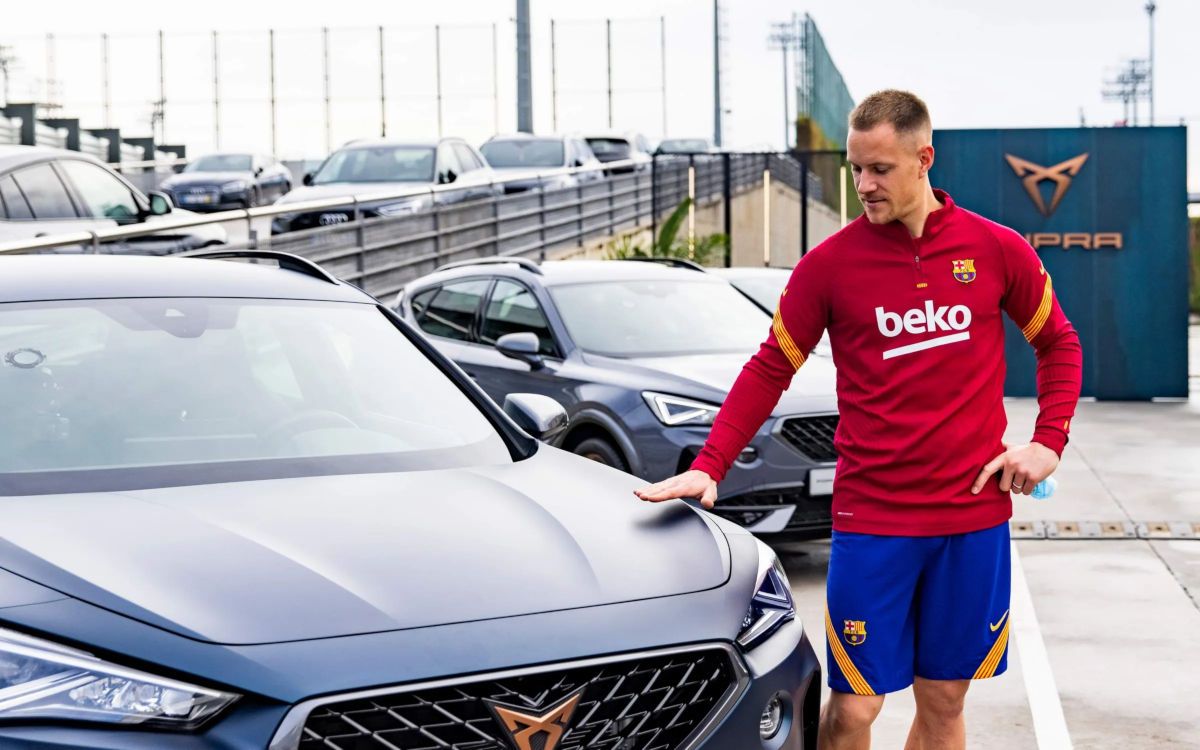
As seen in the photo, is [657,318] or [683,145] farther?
[683,145]

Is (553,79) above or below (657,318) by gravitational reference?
above

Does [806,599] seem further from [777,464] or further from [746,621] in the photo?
[746,621]

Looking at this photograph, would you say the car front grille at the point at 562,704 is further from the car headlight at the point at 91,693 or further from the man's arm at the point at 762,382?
the man's arm at the point at 762,382

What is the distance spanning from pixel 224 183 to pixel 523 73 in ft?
29.3

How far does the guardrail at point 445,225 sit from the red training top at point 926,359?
718cm

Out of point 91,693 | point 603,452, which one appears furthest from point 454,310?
point 91,693

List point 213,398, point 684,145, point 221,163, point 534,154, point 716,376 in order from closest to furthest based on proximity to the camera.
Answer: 1. point 213,398
2. point 716,376
3. point 534,154
4. point 221,163
5. point 684,145

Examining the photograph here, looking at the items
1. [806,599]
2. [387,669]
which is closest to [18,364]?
[387,669]

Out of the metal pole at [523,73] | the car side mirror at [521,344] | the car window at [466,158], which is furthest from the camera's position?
the metal pole at [523,73]

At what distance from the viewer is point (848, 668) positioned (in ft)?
11.8

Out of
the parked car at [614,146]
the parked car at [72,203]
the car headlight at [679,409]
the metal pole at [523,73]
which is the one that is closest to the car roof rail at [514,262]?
the car headlight at [679,409]

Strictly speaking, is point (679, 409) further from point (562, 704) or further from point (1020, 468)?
point (562, 704)

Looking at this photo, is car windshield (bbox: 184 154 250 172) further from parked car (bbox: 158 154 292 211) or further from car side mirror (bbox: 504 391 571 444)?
car side mirror (bbox: 504 391 571 444)

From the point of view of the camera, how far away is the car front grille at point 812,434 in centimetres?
743
